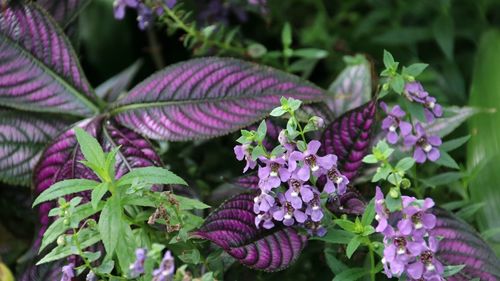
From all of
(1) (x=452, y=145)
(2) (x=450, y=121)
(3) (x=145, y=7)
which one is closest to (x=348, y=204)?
(1) (x=452, y=145)

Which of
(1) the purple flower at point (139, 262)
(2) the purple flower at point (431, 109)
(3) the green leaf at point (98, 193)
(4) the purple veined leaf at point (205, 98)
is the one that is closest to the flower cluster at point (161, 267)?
(1) the purple flower at point (139, 262)

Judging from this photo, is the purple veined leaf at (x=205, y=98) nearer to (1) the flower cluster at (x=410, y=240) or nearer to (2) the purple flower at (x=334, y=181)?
(2) the purple flower at (x=334, y=181)

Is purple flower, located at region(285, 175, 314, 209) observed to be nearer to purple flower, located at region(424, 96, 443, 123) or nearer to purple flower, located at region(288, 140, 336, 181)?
purple flower, located at region(288, 140, 336, 181)

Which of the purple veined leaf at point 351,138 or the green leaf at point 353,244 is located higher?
the purple veined leaf at point 351,138

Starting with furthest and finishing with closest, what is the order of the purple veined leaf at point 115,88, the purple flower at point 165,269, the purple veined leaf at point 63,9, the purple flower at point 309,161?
the purple veined leaf at point 115,88
the purple veined leaf at point 63,9
the purple flower at point 309,161
the purple flower at point 165,269

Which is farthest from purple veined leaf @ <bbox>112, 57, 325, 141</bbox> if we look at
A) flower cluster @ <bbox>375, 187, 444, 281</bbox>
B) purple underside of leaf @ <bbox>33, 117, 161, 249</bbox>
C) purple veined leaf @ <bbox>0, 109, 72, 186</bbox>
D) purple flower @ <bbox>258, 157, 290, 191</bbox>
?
flower cluster @ <bbox>375, 187, 444, 281</bbox>
